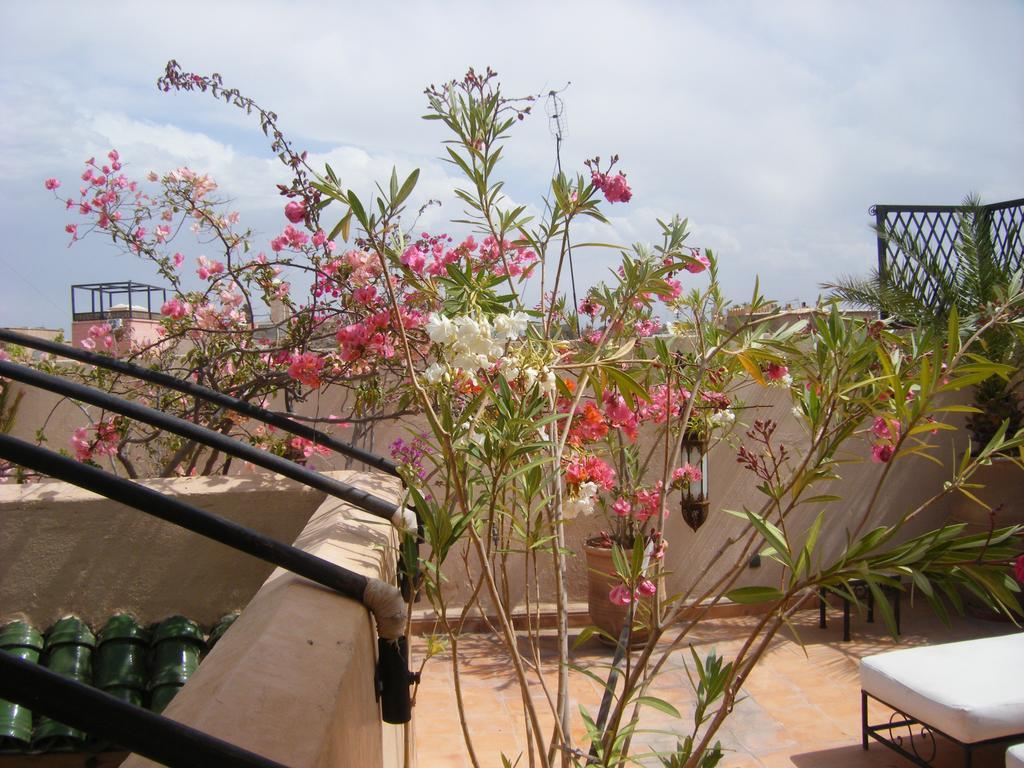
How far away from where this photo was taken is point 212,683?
2.81ft

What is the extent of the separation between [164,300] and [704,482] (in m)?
3.01

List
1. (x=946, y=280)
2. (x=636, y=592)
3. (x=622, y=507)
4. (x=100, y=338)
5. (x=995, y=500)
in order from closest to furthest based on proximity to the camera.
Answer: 1. (x=636, y=592)
2. (x=622, y=507)
3. (x=100, y=338)
4. (x=995, y=500)
5. (x=946, y=280)

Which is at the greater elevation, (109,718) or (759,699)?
(109,718)

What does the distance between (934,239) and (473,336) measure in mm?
5936

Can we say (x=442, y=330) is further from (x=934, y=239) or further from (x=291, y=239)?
(x=934, y=239)

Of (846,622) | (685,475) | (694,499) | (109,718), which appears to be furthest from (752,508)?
(109,718)

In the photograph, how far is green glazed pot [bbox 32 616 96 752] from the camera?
175 centimetres

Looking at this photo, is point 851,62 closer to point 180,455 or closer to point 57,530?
point 57,530

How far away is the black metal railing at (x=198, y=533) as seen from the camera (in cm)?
56

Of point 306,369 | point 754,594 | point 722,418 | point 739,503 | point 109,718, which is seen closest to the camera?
point 109,718

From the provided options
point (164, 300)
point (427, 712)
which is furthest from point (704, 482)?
point (164, 300)

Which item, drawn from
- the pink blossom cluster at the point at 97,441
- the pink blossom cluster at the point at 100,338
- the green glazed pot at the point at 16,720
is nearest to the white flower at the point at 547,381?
the green glazed pot at the point at 16,720

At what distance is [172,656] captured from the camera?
1.97m

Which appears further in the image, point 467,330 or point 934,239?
point 934,239
